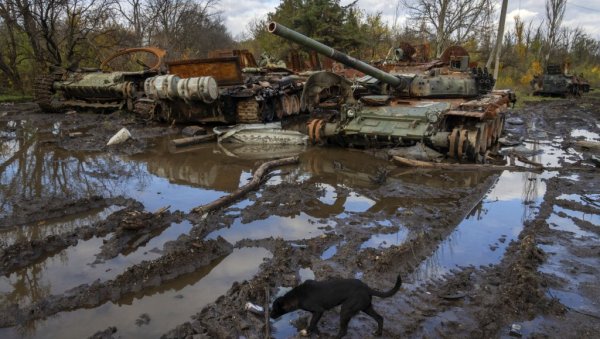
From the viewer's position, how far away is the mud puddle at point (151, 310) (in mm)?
3344

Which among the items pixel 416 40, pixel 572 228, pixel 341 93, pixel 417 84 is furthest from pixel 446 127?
pixel 416 40

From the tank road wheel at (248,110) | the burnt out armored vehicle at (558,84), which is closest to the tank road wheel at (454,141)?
the tank road wheel at (248,110)

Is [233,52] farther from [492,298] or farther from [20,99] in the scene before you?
[492,298]

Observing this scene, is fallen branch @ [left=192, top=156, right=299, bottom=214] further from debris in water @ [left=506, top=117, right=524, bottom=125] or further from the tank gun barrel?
debris in water @ [left=506, top=117, right=524, bottom=125]

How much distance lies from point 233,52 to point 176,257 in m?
13.1

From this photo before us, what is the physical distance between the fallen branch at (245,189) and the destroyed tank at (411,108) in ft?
5.32

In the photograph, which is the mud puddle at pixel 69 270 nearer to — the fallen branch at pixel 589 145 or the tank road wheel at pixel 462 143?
the tank road wheel at pixel 462 143

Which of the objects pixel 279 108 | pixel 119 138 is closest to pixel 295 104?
pixel 279 108

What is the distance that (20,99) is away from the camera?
66.1 feet

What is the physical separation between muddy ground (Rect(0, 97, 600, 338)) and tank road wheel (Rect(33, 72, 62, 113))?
7.68 metres

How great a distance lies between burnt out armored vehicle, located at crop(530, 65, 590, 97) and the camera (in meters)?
25.8

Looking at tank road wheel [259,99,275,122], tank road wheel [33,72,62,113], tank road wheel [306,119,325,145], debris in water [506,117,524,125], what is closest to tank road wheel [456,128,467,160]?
tank road wheel [306,119,325,145]

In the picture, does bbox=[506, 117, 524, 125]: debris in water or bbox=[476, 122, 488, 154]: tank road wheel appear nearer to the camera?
A: bbox=[476, 122, 488, 154]: tank road wheel

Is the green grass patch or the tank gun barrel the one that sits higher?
the tank gun barrel
